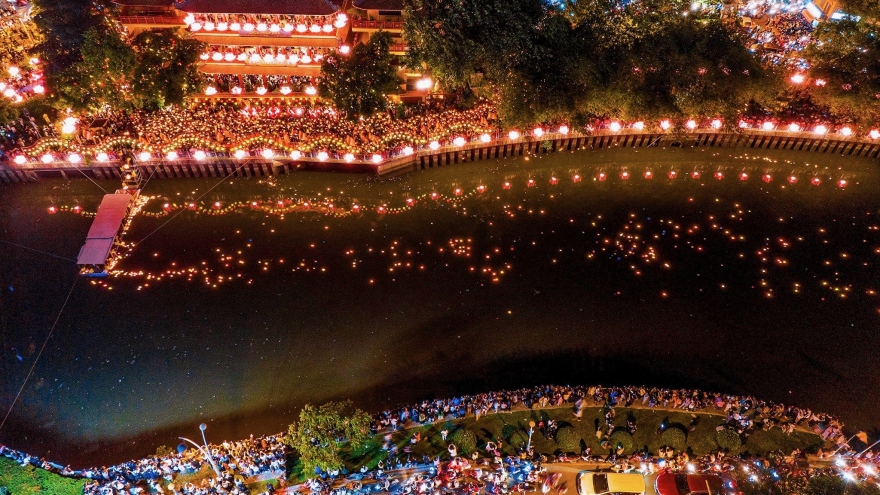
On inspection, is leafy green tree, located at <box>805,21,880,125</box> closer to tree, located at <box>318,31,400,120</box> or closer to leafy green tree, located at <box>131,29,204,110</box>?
tree, located at <box>318,31,400,120</box>

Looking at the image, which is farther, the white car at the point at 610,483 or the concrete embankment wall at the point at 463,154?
the concrete embankment wall at the point at 463,154

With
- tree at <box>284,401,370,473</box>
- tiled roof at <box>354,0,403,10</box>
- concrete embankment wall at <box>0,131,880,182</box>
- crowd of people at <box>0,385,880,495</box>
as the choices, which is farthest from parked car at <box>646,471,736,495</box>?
tiled roof at <box>354,0,403,10</box>

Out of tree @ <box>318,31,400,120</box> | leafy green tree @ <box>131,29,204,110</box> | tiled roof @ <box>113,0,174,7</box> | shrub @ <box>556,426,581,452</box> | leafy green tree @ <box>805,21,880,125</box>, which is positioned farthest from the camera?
tiled roof @ <box>113,0,174,7</box>

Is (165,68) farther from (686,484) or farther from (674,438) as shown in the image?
(686,484)

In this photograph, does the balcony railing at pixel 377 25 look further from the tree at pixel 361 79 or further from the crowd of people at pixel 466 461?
the crowd of people at pixel 466 461

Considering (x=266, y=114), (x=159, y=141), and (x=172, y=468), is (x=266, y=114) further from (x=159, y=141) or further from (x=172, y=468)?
(x=172, y=468)

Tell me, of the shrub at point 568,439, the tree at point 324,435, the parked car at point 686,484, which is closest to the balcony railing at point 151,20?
the tree at point 324,435
